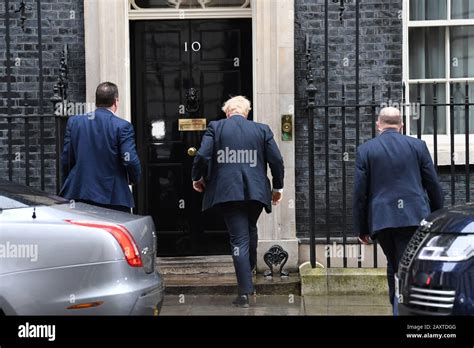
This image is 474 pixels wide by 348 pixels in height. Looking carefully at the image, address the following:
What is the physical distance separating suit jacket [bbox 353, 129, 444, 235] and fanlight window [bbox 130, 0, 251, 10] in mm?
3441

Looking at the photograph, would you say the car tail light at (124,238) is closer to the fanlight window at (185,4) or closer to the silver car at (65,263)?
the silver car at (65,263)

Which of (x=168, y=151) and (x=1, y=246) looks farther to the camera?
(x=168, y=151)

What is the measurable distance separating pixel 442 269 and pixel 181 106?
495 cm

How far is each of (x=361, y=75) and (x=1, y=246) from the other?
5.10 m

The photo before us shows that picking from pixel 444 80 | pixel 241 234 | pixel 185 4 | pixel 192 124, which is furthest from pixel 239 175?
pixel 444 80

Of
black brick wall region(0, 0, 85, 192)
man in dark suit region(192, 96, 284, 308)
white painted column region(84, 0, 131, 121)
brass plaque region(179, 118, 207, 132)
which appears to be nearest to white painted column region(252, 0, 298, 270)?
brass plaque region(179, 118, 207, 132)

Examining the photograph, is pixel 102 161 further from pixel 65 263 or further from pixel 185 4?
pixel 185 4

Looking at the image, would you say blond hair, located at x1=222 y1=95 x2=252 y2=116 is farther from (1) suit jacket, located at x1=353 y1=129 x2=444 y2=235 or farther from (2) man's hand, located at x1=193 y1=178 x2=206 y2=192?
(1) suit jacket, located at x1=353 y1=129 x2=444 y2=235

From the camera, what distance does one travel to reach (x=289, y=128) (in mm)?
8820

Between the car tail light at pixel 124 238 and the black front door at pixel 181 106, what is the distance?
3.76m

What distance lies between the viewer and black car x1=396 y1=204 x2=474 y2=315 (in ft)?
15.2
